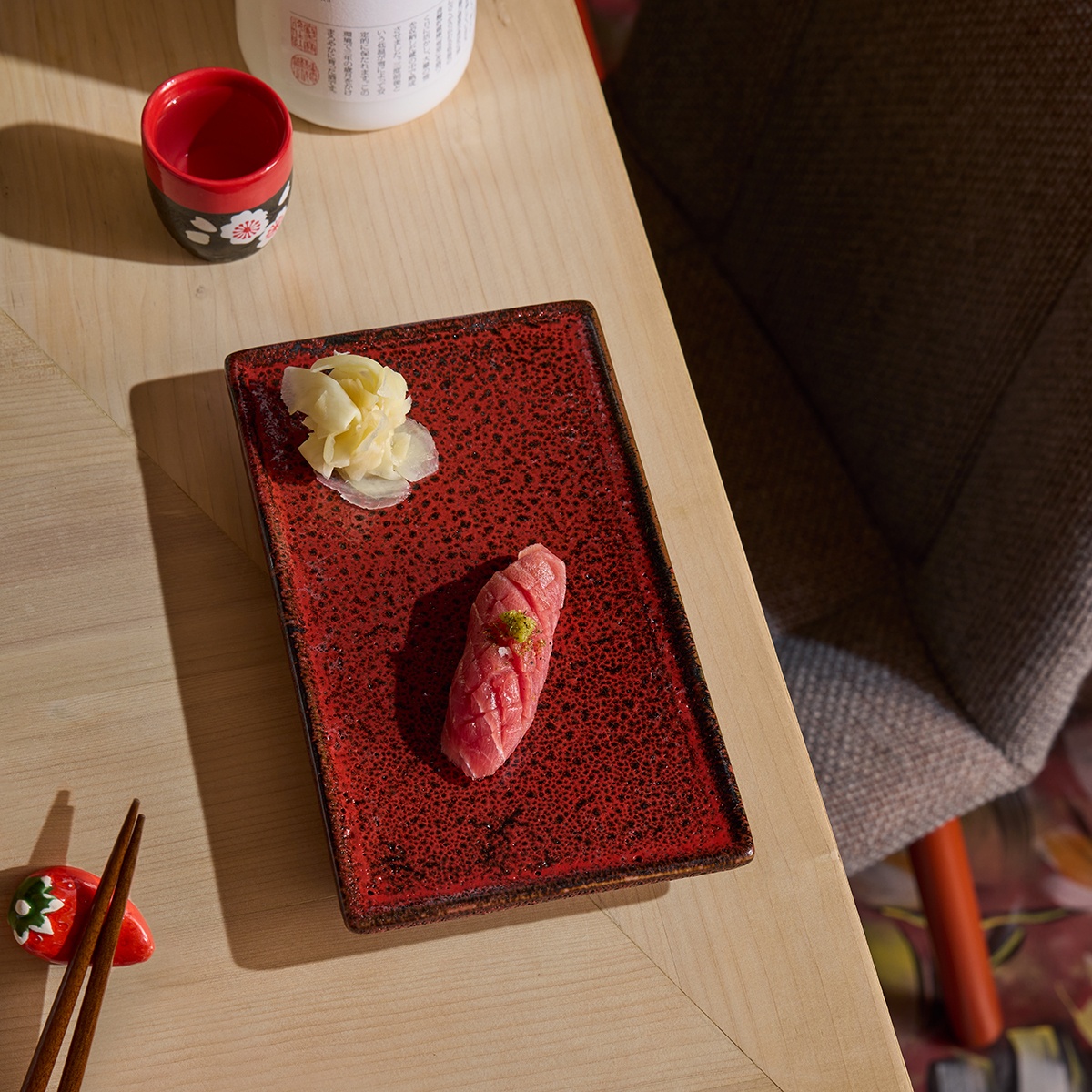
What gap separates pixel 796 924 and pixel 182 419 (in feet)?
1.81

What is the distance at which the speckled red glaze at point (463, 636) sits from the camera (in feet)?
2.18

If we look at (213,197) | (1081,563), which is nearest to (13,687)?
(213,197)

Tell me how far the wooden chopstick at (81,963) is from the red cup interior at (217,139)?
16.4 inches

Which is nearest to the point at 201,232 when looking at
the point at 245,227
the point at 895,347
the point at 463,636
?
the point at 245,227

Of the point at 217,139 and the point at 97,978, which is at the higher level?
the point at 217,139

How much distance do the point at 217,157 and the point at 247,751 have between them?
430 millimetres

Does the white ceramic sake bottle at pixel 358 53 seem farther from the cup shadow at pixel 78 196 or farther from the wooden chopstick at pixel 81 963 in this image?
the wooden chopstick at pixel 81 963

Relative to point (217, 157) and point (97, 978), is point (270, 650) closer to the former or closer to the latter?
point (97, 978)

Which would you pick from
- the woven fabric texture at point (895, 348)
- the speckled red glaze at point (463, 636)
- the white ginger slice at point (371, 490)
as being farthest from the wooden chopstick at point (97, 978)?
the woven fabric texture at point (895, 348)

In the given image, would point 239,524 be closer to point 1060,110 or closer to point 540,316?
point 540,316

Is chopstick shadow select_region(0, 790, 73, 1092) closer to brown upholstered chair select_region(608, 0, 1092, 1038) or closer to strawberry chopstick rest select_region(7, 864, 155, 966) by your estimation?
strawberry chopstick rest select_region(7, 864, 155, 966)

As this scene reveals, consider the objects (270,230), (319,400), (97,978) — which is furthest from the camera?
(270,230)

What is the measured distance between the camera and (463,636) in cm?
72

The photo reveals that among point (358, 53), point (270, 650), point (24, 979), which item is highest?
point (358, 53)
